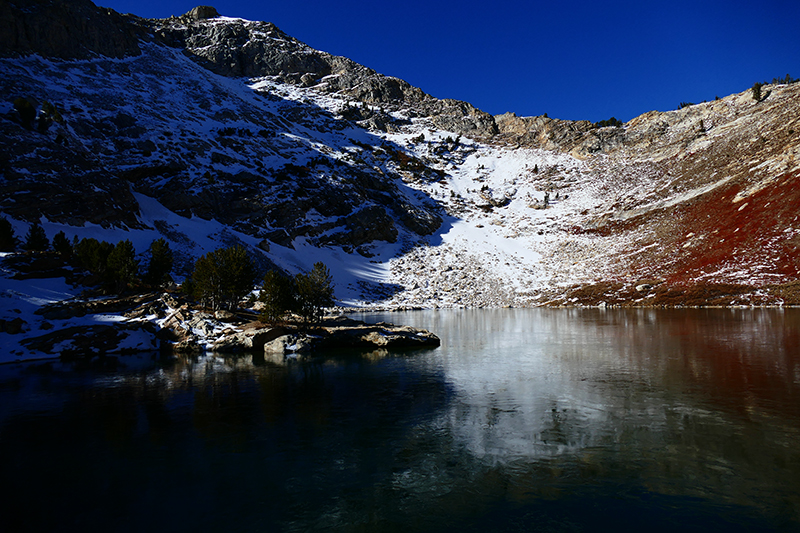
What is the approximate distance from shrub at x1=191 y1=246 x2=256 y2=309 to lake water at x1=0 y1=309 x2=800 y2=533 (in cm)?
1855

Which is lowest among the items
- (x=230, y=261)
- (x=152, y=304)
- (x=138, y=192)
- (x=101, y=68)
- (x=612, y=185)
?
(x=152, y=304)

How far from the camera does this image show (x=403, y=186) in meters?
136

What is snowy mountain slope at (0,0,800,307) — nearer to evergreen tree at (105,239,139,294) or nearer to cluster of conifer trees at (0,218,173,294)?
cluster of conifer trees at (0,218,173,294)

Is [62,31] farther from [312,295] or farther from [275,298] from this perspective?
[312,295]

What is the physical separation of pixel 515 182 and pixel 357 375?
12244 centimetres

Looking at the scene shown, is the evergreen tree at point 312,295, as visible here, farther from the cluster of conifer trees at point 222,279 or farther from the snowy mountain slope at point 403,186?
the snowy mountain slope at point 403,186

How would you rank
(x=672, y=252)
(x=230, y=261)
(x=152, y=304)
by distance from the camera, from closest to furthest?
(x=152, y=304), (x=230, y=261), (x=672, y=252)

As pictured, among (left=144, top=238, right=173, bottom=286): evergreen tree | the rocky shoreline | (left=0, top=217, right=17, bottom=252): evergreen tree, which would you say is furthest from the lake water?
(left=0, top=217, right=17, bottom=252): evergreen tree

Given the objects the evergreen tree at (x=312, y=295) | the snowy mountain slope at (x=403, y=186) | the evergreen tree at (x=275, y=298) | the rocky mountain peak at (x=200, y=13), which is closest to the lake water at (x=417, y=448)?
the evergreen tree at (x=275, y=298)

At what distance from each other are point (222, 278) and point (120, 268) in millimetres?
11167

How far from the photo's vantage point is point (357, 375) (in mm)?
26891

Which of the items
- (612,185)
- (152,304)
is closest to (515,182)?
(612,185)

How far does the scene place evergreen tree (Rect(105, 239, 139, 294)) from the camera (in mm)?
45469

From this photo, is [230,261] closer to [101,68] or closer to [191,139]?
[191,139]
